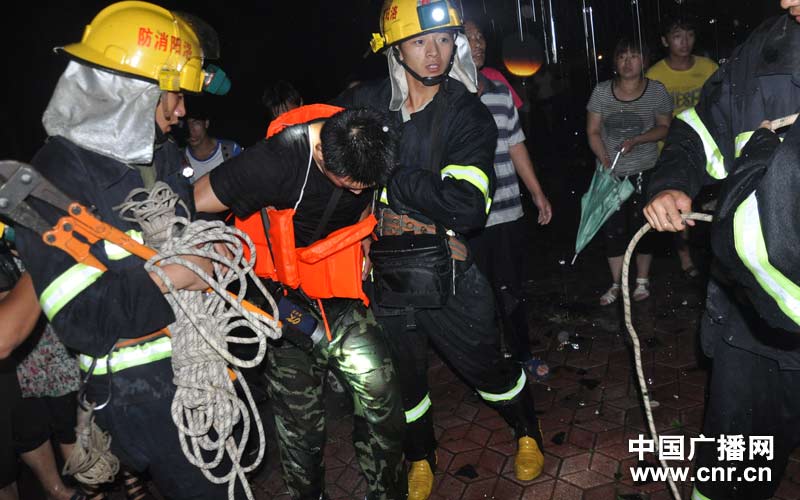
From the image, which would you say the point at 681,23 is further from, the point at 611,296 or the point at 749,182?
the point at 749,182

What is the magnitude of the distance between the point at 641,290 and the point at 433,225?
3.63m

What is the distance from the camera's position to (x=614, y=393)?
4.30m

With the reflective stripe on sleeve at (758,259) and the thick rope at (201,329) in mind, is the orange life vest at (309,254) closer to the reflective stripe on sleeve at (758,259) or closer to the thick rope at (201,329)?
the thick rope at (201,329)

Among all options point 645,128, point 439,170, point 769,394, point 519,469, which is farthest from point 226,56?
point 769,394

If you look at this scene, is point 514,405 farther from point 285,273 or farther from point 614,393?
point 285,273

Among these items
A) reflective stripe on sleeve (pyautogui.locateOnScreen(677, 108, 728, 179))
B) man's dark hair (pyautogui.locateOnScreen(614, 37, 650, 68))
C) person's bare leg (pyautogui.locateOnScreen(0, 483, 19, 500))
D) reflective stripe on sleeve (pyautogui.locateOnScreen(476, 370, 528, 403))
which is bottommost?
reflective stripe on sleeve (pyautogui.locateOnScreen(476, 370, 528, 403))

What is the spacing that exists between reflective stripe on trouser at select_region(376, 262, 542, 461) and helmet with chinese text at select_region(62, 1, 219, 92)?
160 cm

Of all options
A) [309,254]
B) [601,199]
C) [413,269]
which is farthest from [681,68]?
[309,254]

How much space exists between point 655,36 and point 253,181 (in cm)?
1416

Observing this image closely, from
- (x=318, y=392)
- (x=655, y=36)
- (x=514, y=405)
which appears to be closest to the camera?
(x=318, y=392)

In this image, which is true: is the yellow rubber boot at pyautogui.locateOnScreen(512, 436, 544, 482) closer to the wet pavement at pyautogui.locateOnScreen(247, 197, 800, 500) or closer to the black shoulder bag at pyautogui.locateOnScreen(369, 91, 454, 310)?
the wet pavement at pyautogui.locateOnScreen(247, 197, 800, 500)

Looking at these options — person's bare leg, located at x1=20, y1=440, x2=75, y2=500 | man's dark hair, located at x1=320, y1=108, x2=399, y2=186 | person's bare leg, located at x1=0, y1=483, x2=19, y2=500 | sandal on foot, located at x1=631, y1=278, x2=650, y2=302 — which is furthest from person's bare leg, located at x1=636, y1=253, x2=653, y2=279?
person's bare leg, located at x1=0, y1=483, x2=19, y2=500

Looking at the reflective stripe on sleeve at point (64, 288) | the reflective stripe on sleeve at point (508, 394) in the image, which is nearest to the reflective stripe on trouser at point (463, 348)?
→ the reflective stripe on sleeve at point (508, 394)

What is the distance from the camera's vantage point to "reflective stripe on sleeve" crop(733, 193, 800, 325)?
1622 millimetres
